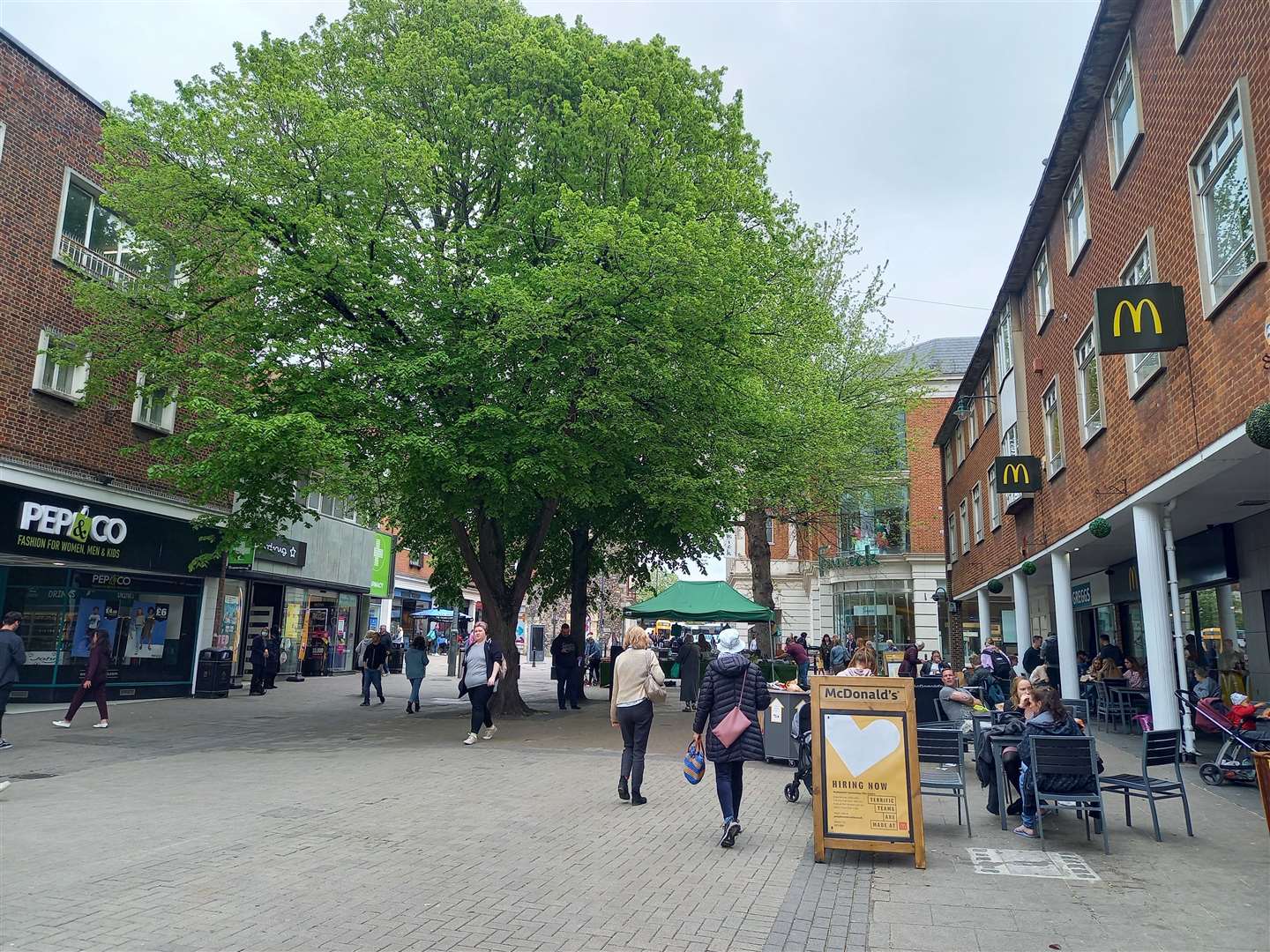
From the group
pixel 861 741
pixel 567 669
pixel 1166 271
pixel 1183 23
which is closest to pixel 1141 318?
pixel 1166 271

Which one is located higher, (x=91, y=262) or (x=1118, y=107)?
(x=1118, y=107)

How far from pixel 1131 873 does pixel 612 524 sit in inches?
646

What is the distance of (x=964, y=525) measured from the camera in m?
31.5

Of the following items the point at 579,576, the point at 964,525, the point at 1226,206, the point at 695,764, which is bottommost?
the point at 695,764

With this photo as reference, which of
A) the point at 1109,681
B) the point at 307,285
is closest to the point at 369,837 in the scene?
the point at 307,285

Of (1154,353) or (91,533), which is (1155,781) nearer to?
(1154,353)

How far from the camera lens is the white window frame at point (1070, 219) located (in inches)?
576

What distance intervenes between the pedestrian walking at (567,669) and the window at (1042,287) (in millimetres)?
11926

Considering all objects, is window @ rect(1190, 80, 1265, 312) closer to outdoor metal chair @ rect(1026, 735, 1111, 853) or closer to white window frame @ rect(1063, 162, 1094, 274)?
white window frame @ rect(1063, 162, 1094, 274)

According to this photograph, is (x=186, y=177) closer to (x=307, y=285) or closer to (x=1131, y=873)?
(x=307, y=285)

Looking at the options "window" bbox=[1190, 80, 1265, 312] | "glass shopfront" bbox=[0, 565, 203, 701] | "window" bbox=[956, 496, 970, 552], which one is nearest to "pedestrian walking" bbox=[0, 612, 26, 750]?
"glass shopfront" bbox=[0, 565, 203, 701]

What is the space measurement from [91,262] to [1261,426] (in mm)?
18994

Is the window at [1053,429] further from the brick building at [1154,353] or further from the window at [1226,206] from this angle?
the window at [1226,206]

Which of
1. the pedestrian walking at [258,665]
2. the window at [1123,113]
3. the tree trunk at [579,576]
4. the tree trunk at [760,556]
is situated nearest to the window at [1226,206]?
the window at [1123,113]
